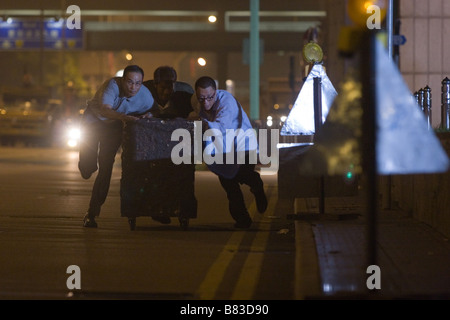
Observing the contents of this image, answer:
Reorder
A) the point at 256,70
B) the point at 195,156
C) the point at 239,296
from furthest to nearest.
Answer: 1. the point at 256,70
2. the point at 195,156
3. the point at 239,296

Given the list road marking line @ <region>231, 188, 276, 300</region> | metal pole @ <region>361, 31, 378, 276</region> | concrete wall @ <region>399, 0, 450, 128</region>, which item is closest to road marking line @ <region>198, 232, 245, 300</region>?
road marking line @ <region>231, 188, 276, 300</region>

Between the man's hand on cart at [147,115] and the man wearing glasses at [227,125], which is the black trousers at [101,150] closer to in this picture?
the man's hand on cart at [147,115]

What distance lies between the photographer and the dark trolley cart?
12.1 meters

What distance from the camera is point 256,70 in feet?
113

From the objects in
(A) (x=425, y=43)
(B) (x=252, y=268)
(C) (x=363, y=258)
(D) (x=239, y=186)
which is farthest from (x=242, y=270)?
(A) (x=425, y=43)

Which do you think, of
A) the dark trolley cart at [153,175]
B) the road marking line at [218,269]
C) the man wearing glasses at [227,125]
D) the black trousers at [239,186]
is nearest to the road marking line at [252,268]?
the road marking line at [218,269]

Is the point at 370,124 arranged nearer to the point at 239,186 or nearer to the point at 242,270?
the point at 242,270

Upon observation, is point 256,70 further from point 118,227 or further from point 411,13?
point 118,227

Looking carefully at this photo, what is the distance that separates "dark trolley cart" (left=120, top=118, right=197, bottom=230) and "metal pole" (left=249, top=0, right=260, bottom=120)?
2140 centimetres

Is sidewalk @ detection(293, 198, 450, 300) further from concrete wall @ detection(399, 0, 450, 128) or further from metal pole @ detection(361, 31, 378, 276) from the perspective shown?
concrete wall @ detection(399, 0, 450, 128)

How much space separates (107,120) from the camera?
12656mm

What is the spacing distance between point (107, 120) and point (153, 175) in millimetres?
902

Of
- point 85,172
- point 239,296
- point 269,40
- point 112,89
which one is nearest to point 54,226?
point 85,172
